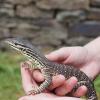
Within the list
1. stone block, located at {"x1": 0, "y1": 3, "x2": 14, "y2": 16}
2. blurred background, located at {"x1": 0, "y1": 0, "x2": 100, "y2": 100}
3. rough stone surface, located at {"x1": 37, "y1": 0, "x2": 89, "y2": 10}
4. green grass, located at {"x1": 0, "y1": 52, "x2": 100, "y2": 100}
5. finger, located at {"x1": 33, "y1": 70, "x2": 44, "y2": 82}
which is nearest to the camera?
finger, located at {"x1": 33, "y1": 70, "x2": 44, "y2": 82}

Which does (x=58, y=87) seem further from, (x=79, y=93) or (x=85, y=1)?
(x=85, y=1)

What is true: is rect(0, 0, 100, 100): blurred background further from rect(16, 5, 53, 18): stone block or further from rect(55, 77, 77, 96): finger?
rect(55, 77, 77, 96): finger

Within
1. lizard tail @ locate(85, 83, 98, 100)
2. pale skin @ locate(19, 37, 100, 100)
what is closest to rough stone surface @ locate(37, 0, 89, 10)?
pale skin @ locate(19, 37, 100, 100)

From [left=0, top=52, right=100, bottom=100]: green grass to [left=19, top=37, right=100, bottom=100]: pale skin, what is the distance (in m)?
2.33

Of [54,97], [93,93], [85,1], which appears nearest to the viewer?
[54,97]

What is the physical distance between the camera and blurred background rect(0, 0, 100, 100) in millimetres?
8117

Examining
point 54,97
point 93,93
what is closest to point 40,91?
point 54,97

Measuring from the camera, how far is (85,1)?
26.2ft

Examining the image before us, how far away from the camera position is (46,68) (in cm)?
438

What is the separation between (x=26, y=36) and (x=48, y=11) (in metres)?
0.61

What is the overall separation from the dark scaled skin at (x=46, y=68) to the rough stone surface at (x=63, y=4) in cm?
358

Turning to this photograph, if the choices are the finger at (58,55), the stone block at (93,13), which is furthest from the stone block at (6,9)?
the finger at (58,55)

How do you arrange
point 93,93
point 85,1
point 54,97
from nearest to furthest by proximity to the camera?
1. point 54,97
2. point 93,93
3. point 85,1

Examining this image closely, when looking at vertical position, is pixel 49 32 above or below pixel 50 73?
below
